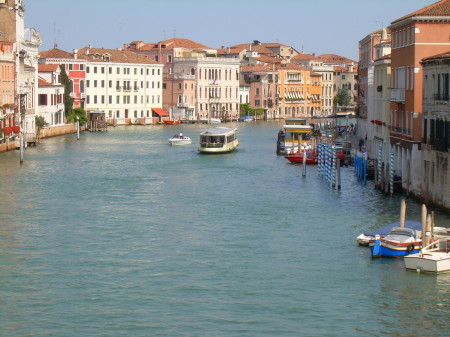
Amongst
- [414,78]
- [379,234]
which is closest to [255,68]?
[414,78]

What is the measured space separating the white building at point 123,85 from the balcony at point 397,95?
4236cm

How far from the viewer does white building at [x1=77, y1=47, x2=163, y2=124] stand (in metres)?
69.9

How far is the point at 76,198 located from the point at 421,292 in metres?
12.5

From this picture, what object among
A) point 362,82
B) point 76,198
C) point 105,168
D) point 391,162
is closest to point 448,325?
point 391,162

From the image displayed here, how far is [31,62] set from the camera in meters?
49.6

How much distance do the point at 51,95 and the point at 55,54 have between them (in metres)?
11.1

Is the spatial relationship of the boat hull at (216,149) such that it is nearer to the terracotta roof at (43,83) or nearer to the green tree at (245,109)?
the terracotta roof at (43,83)

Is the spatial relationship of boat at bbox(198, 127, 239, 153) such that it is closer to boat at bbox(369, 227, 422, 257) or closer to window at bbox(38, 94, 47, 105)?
window at bbox(38, 94, 47, 105)

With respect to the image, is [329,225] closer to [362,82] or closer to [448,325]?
[448,325]

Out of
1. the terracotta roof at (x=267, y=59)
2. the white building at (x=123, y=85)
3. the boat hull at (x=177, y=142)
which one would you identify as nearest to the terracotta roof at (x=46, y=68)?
the white building at (x=123, y=85)

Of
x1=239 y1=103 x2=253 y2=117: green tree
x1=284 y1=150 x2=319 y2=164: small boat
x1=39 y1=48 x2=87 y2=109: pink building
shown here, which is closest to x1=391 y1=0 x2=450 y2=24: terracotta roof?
x1=284 y1=150 x2=319 y2=164: small boat

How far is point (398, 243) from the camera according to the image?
55.2ft

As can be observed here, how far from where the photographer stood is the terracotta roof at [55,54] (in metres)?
63.7

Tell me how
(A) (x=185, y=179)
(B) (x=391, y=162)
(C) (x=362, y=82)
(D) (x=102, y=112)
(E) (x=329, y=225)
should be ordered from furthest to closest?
(D) (x=102, y=112) < (C) (x=362, y=82) < (A) (x=185, y=179) < (B) (x=391, y=162) < (E) (x=329, y=225)
